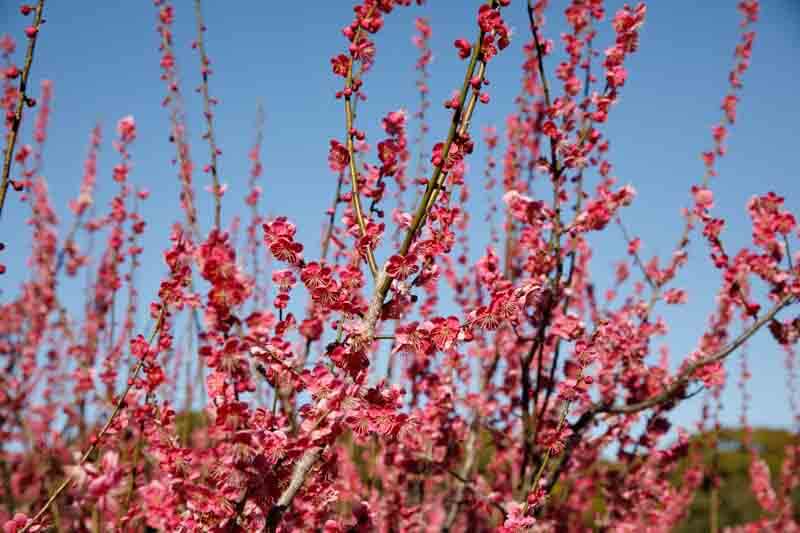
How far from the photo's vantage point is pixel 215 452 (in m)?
1.73

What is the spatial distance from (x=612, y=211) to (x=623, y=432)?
1652 mm

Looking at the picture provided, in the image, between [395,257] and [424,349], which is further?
[424,349]

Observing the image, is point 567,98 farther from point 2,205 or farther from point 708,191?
point 2,205

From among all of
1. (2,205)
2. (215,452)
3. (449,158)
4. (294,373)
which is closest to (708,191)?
(449,158)

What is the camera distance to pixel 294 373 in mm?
1790

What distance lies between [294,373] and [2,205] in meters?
1.10

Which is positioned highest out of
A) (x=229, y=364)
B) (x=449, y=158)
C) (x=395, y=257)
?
(x=449, y=158)

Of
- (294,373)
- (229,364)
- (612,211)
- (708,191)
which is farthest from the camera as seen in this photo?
(708,191)

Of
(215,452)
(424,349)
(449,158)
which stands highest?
(449,158)

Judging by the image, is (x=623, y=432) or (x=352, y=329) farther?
(x=623, y=432)

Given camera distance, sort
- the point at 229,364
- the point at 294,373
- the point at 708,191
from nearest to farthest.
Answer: the point at 229,364
the point at 294,373
the point at 708,191

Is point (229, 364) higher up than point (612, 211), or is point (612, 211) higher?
point (612, 211)

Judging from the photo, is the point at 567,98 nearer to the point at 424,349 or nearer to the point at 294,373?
the point at 424,349

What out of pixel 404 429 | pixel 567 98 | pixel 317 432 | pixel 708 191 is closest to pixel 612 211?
pixel 567 98
